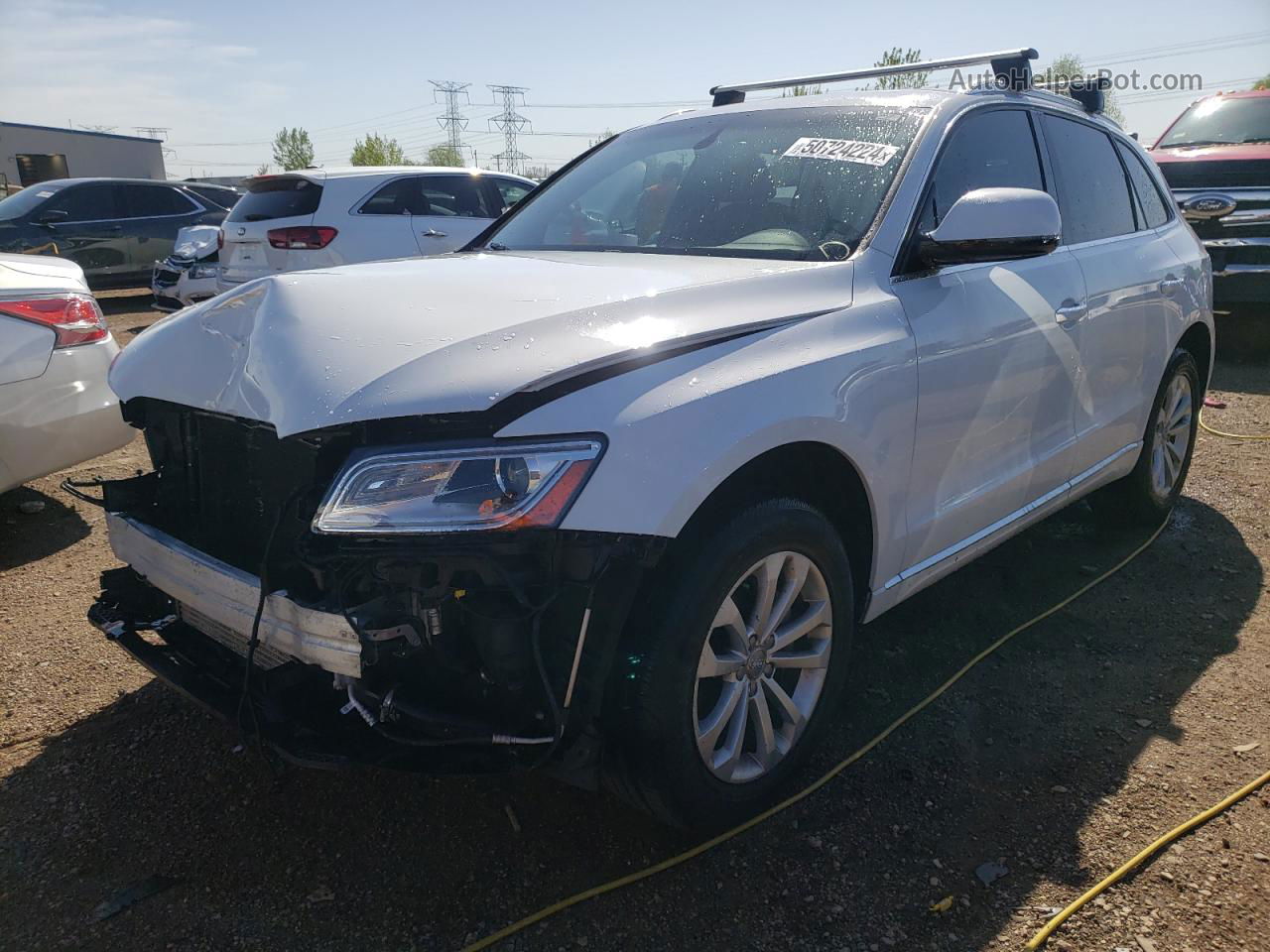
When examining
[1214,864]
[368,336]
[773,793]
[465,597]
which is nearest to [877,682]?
[773,793]

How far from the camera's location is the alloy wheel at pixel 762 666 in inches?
87.8

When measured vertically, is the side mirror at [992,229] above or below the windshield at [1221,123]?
below

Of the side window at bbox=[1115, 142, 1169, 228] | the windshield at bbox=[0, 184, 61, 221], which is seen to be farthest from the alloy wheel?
the windshield at bbox=[0, 184, 61, 221]

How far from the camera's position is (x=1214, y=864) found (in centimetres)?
232

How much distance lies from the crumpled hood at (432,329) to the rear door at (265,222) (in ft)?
18.2

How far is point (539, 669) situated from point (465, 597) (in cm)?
20

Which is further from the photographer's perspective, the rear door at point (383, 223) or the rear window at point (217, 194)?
the rear window at point (217, 194)

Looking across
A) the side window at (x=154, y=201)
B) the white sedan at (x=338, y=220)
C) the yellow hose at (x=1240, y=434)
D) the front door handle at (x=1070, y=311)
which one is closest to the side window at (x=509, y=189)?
the white sedan at (x=338, y=220)

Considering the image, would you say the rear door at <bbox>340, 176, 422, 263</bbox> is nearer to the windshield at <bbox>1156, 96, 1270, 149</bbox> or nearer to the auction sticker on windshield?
the auction sticker on windshield

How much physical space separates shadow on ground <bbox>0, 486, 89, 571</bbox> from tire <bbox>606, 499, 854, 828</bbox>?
3303 mm

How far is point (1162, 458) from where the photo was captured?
4484 millimetres

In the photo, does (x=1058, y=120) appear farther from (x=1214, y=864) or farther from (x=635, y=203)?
(x=1214, y=864)

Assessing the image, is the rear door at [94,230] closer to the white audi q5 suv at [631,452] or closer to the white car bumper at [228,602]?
the white audi q5 suv at [631,452]

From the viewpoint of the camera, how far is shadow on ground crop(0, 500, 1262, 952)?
211cm
